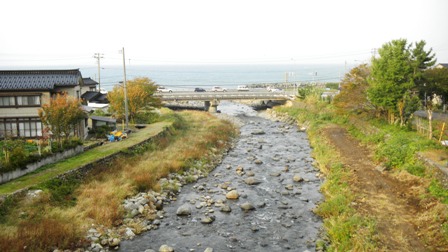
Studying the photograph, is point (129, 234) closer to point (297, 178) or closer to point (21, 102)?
point (297, 178)

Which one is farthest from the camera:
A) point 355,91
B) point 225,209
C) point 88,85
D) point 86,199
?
point 88,85

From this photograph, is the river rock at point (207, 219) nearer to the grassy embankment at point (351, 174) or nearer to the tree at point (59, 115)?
the grassy embankment at point (351, 174)

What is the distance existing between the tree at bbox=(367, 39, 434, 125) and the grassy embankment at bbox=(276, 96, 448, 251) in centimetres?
228

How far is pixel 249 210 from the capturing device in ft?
71.4

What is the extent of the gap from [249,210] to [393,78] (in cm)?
2148

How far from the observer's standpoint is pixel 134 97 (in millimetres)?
41781

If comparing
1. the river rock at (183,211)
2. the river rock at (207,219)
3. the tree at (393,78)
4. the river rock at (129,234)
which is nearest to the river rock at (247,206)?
the river rock at (207,219)

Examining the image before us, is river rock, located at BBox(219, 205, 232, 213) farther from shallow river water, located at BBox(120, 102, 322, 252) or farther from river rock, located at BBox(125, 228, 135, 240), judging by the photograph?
river rock, located at BBox(125, 228, 135, 240)

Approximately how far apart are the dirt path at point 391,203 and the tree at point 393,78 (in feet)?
24.0

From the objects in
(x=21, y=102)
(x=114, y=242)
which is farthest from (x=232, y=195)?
(x=21, y=102)

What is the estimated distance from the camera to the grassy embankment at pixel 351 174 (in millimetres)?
16547

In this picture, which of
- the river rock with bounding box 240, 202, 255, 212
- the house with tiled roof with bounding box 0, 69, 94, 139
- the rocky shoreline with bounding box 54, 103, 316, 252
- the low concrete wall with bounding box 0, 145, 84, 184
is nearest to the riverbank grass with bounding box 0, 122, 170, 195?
the low concrete wall with bounding box 0, 145, 84, 184

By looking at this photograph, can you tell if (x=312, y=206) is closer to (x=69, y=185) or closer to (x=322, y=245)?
(x=322, y=245)

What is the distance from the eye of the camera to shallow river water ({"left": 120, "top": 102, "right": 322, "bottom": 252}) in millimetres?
17531
